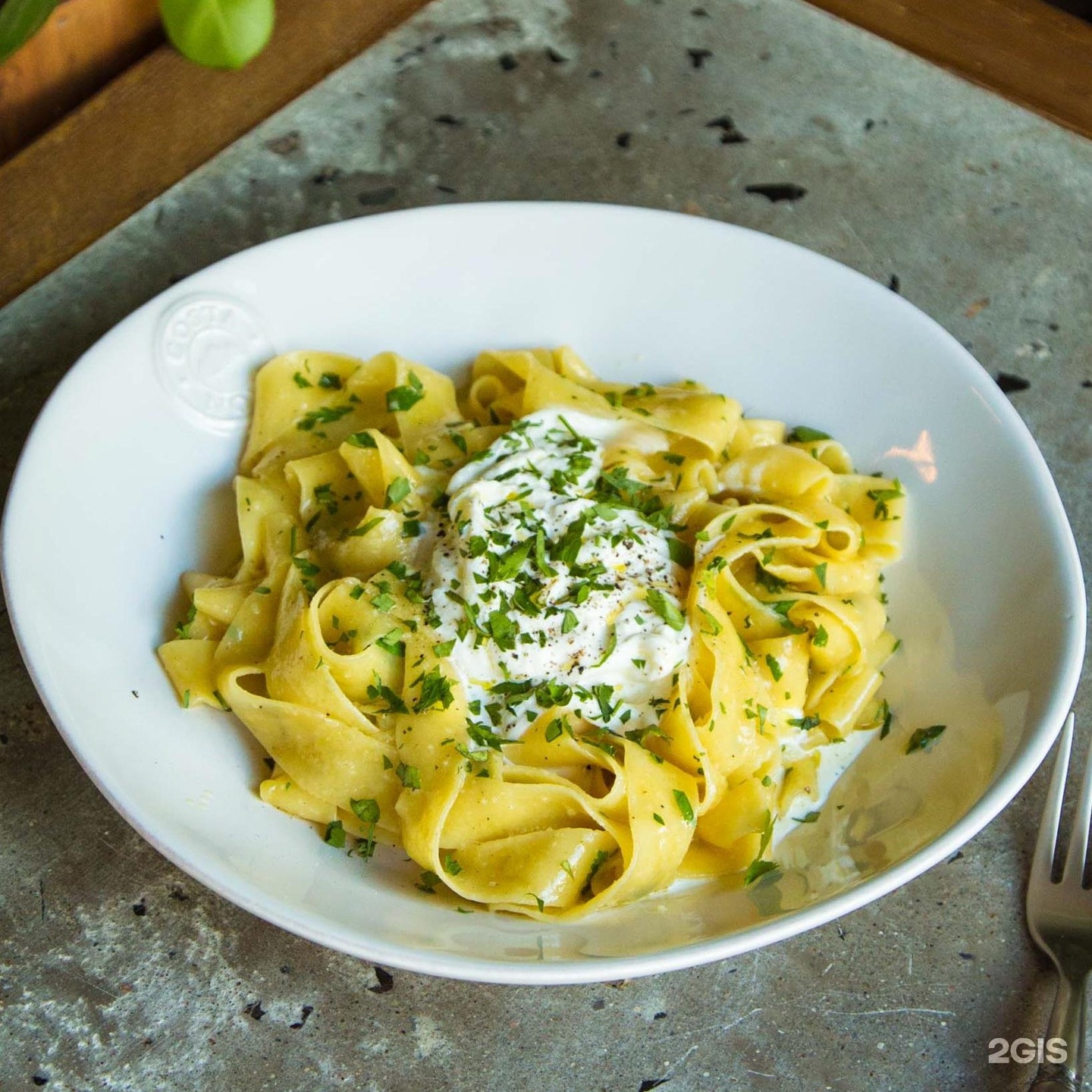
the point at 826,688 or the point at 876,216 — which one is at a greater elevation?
the point at 876,216

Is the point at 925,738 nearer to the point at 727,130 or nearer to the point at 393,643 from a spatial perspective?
the point at 393,643

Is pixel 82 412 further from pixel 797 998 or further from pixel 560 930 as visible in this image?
pixel 797 998

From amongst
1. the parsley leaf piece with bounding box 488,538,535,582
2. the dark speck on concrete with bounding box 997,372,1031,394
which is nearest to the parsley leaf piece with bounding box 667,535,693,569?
the parsley leaf piece with bounding box 488,538,535,582

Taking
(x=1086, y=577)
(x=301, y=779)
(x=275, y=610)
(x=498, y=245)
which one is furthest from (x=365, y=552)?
(x=1086, y=577)

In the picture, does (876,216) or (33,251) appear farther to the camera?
(876,216)

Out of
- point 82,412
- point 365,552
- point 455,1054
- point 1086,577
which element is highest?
point 82,412

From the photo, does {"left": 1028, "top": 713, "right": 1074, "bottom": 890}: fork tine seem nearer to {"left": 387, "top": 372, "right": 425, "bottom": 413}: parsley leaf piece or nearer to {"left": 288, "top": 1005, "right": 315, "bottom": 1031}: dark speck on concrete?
{"left": 288, "top": 1005, "right": 315, "bottom": 1031}: dark speck on concrete

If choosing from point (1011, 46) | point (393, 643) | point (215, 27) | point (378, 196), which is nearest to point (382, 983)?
point (393, 643)

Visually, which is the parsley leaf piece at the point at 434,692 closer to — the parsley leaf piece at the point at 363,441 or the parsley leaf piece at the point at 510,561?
the parsley leaf piece at the point at 510,561
